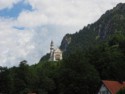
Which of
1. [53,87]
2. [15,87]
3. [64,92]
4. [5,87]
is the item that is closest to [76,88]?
[64,92]

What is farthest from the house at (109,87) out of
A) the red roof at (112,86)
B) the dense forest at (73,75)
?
the dense forest at (73,75)

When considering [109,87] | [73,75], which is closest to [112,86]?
[109,87]

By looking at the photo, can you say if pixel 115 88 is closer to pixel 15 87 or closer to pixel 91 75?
pixel 91 75

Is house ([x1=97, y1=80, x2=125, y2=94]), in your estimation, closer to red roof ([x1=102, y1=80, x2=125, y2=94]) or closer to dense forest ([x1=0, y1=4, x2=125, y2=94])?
red roof ([x1=102, y1=80, x2=125, y2=94])

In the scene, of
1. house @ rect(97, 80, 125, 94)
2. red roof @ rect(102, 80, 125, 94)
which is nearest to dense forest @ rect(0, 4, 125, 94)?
house @ rect(97, 80, 125, 94)

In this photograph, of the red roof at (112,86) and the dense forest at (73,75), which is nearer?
the red roof at (112,86)

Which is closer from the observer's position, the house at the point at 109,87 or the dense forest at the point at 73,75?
the house at the point at 109,87

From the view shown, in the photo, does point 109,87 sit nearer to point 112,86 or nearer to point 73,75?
point 112,86

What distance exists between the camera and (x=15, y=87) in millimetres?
126625

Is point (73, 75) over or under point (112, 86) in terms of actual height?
over

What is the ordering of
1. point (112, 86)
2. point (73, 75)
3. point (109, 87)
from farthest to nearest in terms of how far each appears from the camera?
1. point (73, 75)
2. point (112, 86)
3. point (109, 87)

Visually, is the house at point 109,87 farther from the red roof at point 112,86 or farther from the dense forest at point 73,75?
the dense forest at point 73,75

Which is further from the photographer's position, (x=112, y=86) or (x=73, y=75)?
(x=73, y=75)

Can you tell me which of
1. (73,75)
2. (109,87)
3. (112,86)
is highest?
(73,75)
